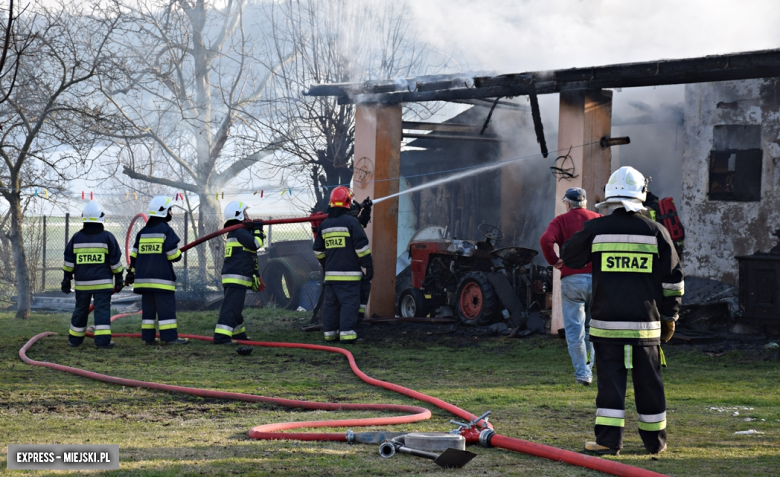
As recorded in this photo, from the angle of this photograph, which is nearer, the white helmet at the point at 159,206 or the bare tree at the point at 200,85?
the white helmet at the point at 159,206

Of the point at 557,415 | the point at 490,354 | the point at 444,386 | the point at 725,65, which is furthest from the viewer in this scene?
the point at 490,354

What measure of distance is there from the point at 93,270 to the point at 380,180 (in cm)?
470

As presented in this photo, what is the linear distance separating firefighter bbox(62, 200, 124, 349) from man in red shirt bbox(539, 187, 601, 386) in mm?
5847

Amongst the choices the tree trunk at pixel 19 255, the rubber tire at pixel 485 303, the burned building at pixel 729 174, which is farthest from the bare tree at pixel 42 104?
the burned building at pixel 729 174

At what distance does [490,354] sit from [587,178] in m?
2.77

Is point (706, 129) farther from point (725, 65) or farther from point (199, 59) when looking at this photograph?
point (199, 59)

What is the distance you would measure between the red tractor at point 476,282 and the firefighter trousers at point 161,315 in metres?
3.93

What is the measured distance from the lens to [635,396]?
4832 millimetres

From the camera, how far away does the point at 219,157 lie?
2264 cm

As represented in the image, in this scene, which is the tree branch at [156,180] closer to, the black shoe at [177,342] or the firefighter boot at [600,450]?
the black shoe at [177,342]

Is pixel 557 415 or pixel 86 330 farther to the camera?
pixel 86 330

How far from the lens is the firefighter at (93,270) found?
1027 cm

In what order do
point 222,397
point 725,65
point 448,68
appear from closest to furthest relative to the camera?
point 222,397 < point 725,65 < point 448,68

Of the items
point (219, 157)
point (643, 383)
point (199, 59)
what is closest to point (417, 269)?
point (643, 383)
